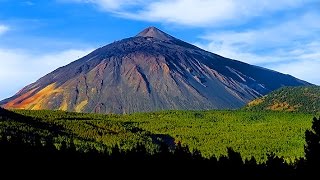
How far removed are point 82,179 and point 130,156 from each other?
6.02 m

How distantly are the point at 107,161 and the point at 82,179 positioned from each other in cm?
547

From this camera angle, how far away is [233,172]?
47.1 m

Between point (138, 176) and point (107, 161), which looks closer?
point (138, 176)

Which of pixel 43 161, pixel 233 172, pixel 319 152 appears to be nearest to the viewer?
pixel 319 152

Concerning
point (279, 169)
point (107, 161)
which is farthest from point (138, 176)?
point (279, 169)

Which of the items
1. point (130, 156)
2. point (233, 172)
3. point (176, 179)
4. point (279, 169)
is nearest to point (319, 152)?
point (279, 169)

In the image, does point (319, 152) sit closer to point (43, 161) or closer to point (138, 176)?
point (138, 176)

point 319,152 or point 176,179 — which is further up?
point 319,152

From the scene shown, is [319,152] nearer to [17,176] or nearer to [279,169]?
[279,169]

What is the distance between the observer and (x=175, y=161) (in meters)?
51.9

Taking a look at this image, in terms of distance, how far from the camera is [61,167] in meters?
57.5

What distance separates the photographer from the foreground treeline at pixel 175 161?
40719 mm

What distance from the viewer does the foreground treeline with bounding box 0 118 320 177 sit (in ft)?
134

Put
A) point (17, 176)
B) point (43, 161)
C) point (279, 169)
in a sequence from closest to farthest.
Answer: point (279, 169), point (17, 176), point (43, 161)
